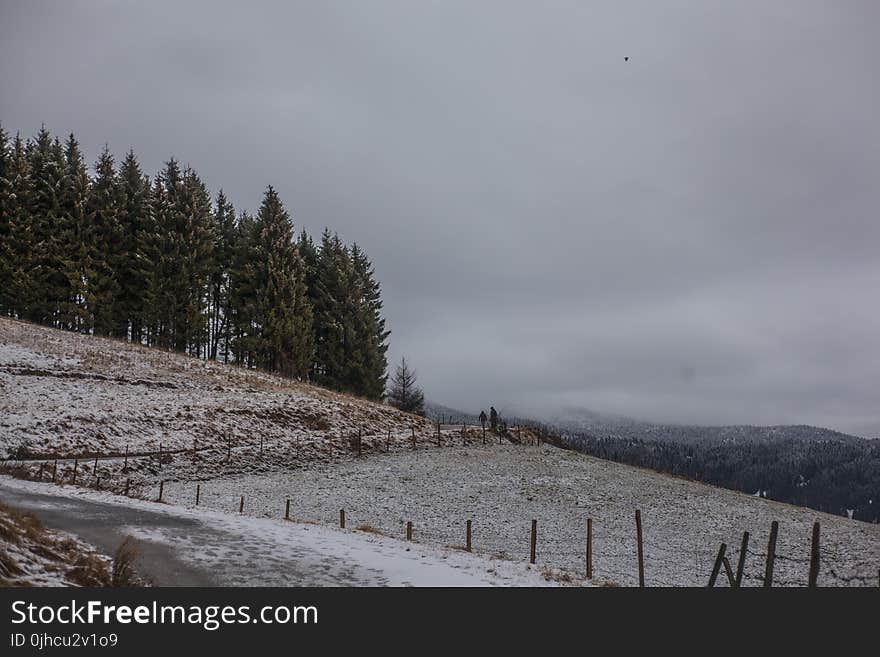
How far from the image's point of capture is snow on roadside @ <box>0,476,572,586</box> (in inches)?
452

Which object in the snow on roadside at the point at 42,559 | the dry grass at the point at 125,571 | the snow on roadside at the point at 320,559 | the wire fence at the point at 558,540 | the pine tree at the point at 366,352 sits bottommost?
the wire fence at the point at 558,540

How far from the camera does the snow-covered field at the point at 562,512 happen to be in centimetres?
2012

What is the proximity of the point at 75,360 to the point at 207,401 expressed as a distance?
1044 centimetres

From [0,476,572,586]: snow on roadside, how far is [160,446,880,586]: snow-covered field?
107 inches

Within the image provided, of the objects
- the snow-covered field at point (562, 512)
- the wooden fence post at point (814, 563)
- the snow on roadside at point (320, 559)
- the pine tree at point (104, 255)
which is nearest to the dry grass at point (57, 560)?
the snow on roadside at point (320, 559)

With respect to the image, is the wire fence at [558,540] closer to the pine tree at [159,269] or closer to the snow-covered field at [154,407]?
the snow-covered field at [154,407]

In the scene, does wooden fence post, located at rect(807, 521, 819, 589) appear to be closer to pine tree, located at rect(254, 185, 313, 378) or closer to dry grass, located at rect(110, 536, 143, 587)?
dry grass, located at rect(110, 536, 143, 587)

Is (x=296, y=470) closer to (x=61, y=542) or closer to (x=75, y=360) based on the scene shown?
(x=75, y=360)

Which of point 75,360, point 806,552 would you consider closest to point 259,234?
point 75,360

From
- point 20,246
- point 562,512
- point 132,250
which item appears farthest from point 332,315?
point 562,512

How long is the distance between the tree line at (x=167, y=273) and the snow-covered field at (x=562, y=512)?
2421 centimetres

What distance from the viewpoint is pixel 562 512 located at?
28.4 meters

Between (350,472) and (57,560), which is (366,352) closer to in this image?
(350,472)

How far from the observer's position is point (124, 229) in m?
59.2
